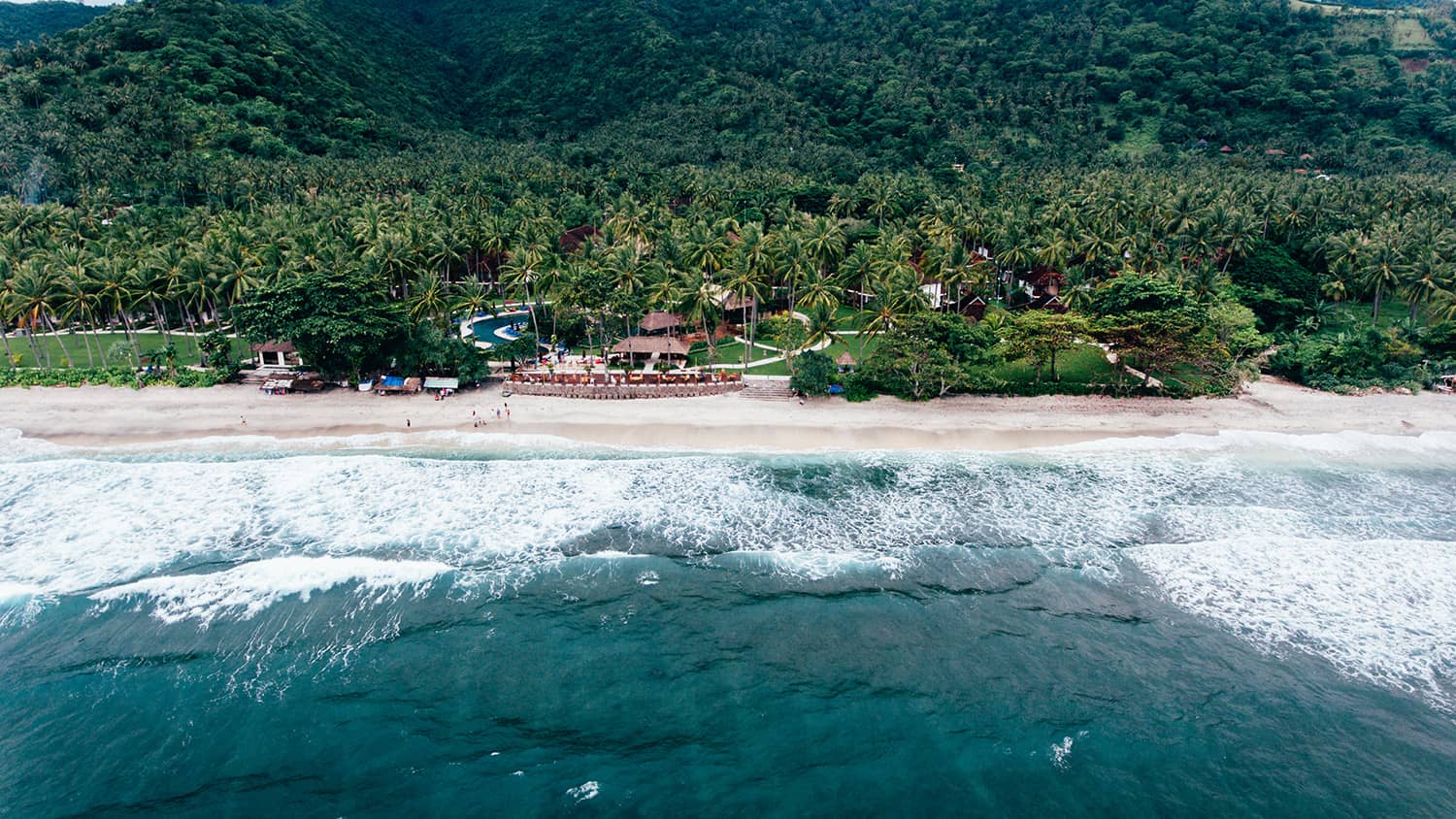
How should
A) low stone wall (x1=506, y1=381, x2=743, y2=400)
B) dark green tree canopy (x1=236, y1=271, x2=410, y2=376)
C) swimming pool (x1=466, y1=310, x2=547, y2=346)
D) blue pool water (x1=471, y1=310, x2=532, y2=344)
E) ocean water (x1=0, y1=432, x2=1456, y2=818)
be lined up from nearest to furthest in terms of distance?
ocean water (x1=0, y1=432, x2=1456, y2=818), dark green tree canopy (x1=236, y1=271, x2=410, y2=376), low stone wall (x1=506, y1=381, x2=743, y2=400), swimming pool (x1=466, y1=310, x2=547, y2=346), blue pool water (x1=471, y1=310, x2=532, y2=344)

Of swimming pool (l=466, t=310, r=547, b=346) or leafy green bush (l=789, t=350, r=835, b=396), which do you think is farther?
swimming pool (l=466, t=310, r=547, b=346)

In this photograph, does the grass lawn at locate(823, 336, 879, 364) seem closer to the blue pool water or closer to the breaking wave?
the breaking wave

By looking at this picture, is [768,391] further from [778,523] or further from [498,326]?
[498,326]

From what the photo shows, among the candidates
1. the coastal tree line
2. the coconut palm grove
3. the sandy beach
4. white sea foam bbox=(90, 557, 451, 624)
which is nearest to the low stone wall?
the sandy beach

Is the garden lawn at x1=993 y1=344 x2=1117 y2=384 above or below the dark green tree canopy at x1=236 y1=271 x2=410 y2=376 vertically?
below

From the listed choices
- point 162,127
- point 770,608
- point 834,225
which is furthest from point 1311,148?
point 162,127

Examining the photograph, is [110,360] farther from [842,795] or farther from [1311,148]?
[1311,148]

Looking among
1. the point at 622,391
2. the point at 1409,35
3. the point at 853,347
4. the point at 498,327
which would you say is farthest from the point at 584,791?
the point at 1409,35
